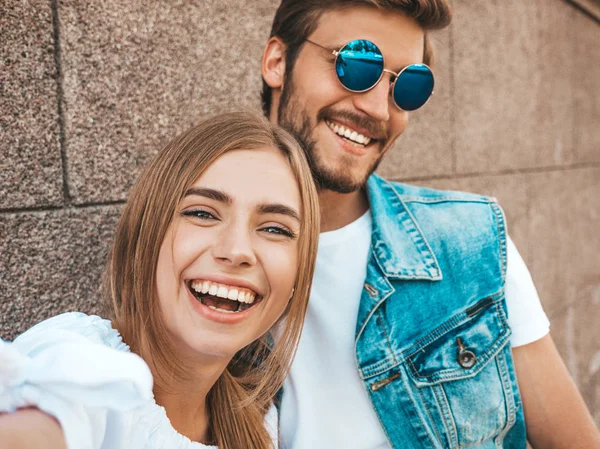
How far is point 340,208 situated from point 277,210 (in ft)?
2.57

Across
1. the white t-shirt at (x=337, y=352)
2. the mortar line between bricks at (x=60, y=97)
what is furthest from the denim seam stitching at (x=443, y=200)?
the mortar line between bricks at (x=60, y=97)

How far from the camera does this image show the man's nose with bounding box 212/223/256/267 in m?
1.51

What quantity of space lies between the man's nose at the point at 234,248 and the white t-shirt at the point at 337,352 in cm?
73

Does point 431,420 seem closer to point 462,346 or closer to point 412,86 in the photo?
point 462,346

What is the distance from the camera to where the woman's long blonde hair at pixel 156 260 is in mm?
1608

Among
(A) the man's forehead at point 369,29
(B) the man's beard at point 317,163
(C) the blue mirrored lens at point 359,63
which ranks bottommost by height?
(B) the man's beard at point 317,163

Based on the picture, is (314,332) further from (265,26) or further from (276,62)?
(265,26)

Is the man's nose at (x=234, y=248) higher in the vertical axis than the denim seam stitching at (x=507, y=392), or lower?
higher

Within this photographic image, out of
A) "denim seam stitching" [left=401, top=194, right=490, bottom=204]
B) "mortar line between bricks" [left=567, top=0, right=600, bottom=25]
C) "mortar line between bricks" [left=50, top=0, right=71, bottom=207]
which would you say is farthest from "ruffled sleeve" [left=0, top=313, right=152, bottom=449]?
"mortar line between bricks" [left=567, top=0, right=600, bottom=25]

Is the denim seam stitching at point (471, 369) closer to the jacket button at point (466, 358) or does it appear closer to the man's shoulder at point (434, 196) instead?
the jacket button at point (466, 358)

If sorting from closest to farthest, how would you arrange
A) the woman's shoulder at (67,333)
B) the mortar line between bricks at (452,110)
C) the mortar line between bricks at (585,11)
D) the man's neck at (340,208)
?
the woman's shoulder at (67,333) < the man's neck at (340,208) < the mortar line between bricks at (452,110) < the mortar line between bricks at (585,11)

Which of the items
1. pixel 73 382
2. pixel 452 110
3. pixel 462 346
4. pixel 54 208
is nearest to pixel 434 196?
pixel 462 346

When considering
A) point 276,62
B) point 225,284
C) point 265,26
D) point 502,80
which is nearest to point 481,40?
point 502,80

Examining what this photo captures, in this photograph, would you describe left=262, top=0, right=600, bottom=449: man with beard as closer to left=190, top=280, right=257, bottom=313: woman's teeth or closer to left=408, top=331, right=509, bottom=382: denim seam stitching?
left=408, top=331, right=509, bottom=382: denim seam stitching
